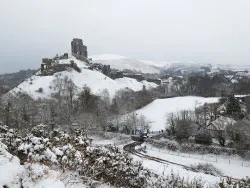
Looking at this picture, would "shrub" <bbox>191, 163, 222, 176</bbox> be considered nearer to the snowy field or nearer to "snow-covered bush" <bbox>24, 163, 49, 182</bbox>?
the snowy field

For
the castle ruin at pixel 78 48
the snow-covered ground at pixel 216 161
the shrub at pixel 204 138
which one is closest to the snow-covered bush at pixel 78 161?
the snow-covered ground at pixel 216 161

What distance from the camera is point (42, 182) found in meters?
5.46

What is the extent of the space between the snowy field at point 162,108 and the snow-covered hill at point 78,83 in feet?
36.4

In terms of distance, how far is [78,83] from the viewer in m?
59.7

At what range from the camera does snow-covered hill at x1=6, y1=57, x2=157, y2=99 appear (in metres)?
52.2

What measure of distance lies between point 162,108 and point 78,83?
22.0 metres

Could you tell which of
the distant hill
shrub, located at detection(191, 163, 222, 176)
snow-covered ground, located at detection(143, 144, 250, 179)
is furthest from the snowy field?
the distant hill

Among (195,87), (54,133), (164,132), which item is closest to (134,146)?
(164,132)

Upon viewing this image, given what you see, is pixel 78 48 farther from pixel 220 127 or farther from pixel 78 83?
pixel 220 127

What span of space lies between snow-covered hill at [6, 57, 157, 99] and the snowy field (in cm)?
1108

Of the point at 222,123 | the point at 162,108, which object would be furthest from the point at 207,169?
the point at 162,108

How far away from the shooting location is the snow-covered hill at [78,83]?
52.2 metres

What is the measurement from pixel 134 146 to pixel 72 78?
119 feet

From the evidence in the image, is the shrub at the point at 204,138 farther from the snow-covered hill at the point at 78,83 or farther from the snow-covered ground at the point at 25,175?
the snow-covered hill at the point at 78,83
